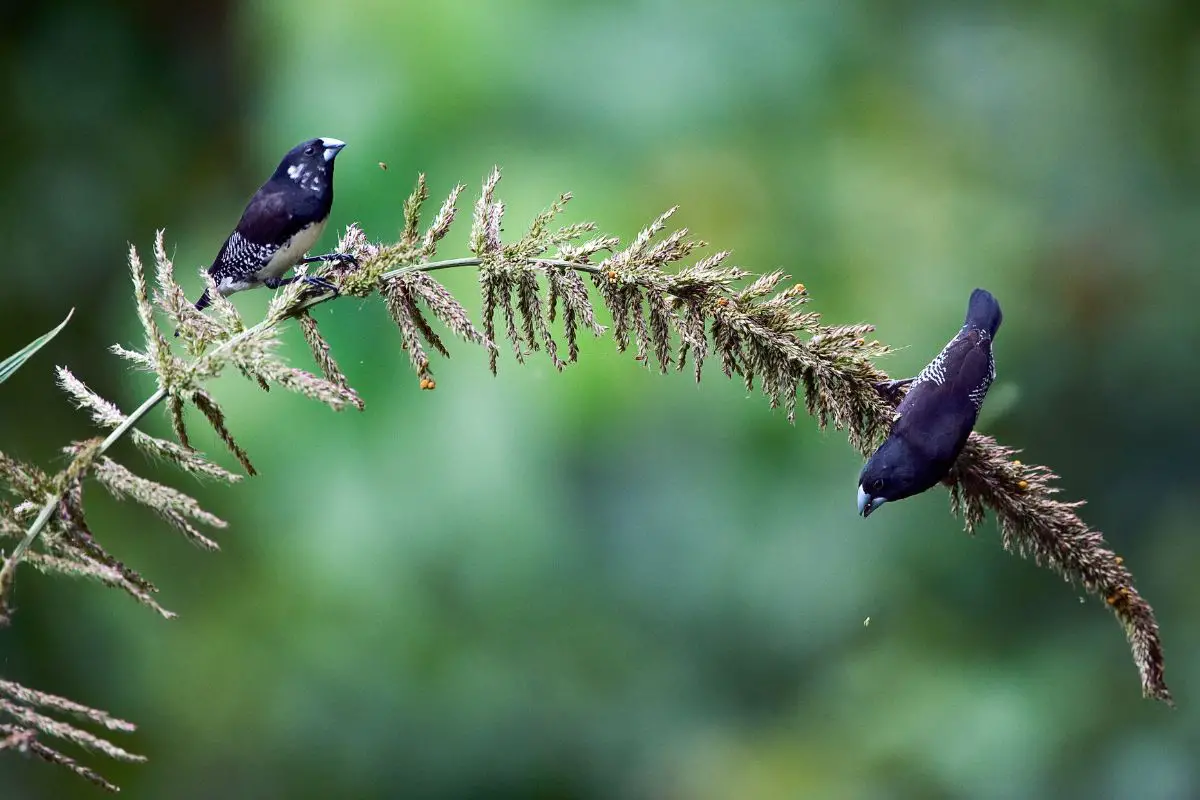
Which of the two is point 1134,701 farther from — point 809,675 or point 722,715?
→ point 722,715

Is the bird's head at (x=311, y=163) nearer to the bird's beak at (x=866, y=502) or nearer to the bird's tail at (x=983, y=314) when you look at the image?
the bird's beak at (x=866, y=502)

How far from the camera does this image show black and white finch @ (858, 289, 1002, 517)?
1522 mm

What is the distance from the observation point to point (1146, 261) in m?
5.20

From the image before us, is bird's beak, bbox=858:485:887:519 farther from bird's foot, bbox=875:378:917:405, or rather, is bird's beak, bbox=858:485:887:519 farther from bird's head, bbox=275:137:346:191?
bird's head, bbox=275:137:346:191

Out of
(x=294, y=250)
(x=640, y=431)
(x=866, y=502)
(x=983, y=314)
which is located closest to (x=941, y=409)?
(x=866, y=502)

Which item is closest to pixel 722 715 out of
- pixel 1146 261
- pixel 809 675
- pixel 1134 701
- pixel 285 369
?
pixel 809 675

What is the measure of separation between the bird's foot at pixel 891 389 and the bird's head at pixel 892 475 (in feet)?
0.23

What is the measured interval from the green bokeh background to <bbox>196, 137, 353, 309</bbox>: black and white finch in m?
2.91

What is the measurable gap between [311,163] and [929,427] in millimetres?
A: 929

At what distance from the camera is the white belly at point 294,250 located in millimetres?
1597

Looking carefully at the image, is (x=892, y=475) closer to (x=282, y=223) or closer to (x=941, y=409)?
(x=941, y=409)

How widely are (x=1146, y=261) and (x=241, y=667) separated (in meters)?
4.29

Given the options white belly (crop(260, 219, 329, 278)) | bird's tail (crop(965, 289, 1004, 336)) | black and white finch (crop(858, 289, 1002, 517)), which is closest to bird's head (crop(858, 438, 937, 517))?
black and white finch (crop(858, 289, 1002, 517))

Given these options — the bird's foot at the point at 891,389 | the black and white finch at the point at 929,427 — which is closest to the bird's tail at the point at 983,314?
the black and white finch at the point at 929,427
